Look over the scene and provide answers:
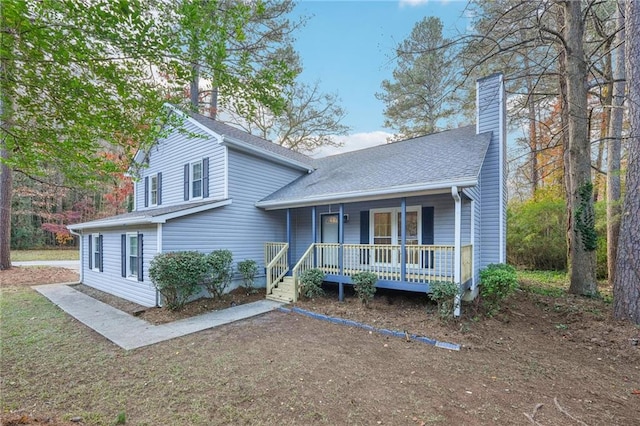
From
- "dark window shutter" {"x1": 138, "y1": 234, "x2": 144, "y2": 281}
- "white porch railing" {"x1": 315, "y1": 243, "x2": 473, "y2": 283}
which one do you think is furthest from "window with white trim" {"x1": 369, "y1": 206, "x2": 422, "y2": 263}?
"dark window shutter" {"x1": 138, "y1": 234, "x2": 144, "y2": 281}

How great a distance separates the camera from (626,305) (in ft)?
19.5

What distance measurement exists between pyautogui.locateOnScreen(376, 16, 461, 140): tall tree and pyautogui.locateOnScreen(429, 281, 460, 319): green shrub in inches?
536

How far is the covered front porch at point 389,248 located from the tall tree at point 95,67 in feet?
16.3

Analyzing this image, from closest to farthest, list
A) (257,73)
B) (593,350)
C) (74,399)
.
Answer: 1. (74,399)
2. (257,73)
3. (593,350)

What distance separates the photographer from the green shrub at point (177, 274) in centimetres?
702

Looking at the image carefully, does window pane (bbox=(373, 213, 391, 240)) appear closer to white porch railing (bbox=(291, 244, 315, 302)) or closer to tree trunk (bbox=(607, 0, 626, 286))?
white porch railing (bbox=(291, 244, 315, 302))

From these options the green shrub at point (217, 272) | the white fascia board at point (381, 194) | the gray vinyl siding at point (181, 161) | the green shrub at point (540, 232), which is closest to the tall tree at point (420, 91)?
the green shrub at point (540, 232)

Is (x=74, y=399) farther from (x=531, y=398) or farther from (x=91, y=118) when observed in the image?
(x=531, y=398)

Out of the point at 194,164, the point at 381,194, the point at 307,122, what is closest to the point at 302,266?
the point at 381,194

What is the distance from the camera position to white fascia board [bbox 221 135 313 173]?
9220 mm

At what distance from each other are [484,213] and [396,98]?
12.6 m

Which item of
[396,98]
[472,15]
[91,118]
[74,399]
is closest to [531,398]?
[74,399]

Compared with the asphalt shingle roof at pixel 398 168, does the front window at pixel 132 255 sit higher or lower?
lower

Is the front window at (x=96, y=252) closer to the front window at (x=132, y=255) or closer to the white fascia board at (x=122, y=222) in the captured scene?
the white fascia board at (x=122, y=222)
